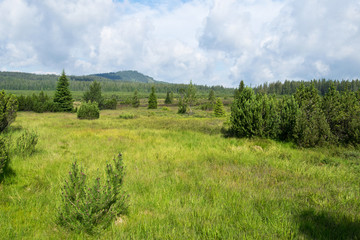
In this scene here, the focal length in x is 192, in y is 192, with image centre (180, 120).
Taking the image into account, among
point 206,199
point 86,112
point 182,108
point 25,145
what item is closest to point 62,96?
point 86,112

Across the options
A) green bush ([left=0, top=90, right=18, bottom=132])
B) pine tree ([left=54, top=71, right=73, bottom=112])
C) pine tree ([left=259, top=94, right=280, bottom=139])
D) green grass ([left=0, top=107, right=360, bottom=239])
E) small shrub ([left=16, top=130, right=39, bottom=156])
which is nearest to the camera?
green grass ([left=0, top=107, right=360, bottom=239])

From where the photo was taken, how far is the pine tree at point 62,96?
134 feet

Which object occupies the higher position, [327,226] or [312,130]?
[312,130]

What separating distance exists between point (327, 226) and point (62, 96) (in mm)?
47781

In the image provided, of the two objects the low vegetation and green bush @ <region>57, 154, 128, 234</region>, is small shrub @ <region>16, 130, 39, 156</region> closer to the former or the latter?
green bush @ <region>57, 154, 128, 234</region>

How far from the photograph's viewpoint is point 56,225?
3080mm

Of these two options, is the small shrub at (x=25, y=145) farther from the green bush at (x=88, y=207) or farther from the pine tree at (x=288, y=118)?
the pine tree at (x=288, y=118)

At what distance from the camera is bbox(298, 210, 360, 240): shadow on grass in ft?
9.13

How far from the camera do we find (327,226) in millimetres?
3020

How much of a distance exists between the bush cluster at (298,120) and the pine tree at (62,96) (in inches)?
1585

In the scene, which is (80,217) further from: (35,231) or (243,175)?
(243,175)

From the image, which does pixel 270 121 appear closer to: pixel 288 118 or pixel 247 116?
pixel 288 118

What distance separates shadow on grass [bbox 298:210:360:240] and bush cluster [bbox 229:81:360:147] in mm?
7235

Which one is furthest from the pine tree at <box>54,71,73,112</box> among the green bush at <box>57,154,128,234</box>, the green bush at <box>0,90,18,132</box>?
the green bush at <box>57,154,128,234</box>
